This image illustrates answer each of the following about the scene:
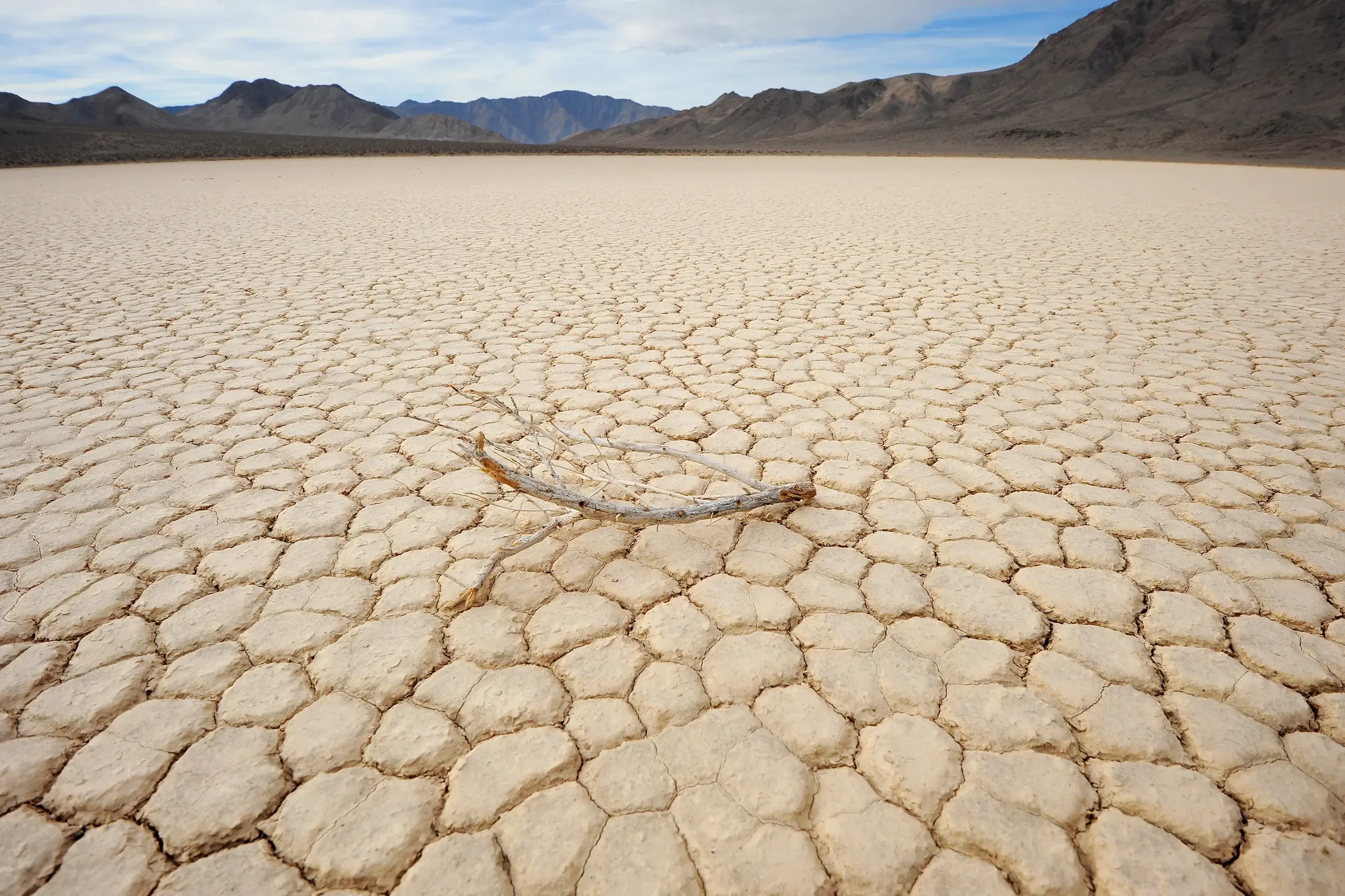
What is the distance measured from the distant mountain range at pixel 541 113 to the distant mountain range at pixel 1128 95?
115 meters

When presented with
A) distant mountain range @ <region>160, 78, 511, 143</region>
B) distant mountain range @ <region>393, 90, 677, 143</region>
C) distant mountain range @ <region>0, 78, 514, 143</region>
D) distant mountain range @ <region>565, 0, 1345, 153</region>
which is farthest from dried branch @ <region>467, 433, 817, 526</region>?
distant mountain range @ <region>393, 90, 677, 143</region>

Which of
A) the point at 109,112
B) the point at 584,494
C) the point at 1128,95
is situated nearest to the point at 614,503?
the point at 584,494

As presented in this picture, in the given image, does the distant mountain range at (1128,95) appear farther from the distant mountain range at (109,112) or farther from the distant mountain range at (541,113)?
the distant mountain range at (541,113)

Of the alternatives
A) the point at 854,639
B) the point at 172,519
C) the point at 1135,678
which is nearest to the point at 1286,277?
the point at 1135,678

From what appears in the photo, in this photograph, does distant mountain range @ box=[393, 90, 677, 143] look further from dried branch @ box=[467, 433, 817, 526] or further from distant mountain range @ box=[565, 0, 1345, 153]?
dried branch @ box=[467, 433, 817, 526]

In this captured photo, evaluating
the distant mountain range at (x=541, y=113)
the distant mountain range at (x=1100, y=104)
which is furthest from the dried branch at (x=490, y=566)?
the distant mountain range at (x=541, y=113)

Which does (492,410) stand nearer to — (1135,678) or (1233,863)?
(1135,678)

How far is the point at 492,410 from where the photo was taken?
2.45 meters

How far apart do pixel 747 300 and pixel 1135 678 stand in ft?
10.2

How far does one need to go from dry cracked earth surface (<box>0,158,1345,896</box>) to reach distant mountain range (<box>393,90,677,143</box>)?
166 m

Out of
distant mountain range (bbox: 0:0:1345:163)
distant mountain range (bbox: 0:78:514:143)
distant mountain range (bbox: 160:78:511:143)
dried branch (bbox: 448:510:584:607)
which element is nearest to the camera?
dried branch (bbox: 448:510:584:607)

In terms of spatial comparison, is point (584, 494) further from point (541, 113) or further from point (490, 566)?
point (541, 113)

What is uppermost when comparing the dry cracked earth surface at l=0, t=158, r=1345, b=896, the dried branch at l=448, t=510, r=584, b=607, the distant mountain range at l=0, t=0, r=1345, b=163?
the distant mountain range at l=0, t=0, r=1345, b=163

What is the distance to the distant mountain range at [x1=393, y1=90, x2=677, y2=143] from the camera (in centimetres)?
15662
